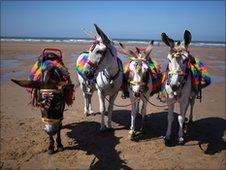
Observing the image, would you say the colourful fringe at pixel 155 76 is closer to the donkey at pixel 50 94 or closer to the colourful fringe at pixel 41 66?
the colourful fringe at pixel 41 66

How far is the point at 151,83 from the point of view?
739 cm

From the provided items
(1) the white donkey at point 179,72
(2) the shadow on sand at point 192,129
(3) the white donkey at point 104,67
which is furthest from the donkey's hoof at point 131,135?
(1) the white donkey at point 179,72

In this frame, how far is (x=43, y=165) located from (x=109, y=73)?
8.72 ft

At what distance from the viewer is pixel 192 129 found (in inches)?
332

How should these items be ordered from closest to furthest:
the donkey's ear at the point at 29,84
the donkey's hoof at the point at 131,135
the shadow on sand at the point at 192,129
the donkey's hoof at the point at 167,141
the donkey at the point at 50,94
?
the donkey's ear at the point at 29,84 < the donkey at the point at 50,94 < the donkey's hoof at the point at 167,141 < the shadow on sand at the point at 192,129 < the donkey's hoof at the point at 131,135

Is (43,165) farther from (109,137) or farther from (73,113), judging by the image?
(73,113)

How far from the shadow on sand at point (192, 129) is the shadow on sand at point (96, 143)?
2.60 feet

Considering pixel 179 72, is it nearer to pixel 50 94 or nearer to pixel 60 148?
pixel 50 94

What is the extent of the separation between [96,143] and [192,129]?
9.74ft

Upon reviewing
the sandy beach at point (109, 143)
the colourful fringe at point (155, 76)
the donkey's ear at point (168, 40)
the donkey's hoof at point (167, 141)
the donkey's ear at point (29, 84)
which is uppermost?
the donkey's ear at point (168, 40)

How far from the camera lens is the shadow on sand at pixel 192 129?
7.43 m

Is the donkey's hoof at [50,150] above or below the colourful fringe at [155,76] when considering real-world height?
below

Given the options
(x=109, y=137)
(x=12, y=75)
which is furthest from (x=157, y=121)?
(x=12, y=75)

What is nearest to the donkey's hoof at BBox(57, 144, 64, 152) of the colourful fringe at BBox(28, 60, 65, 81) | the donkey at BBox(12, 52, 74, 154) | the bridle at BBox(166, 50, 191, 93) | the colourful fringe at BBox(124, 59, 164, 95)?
the donkey at BBox(12, 52, 74, 154)
